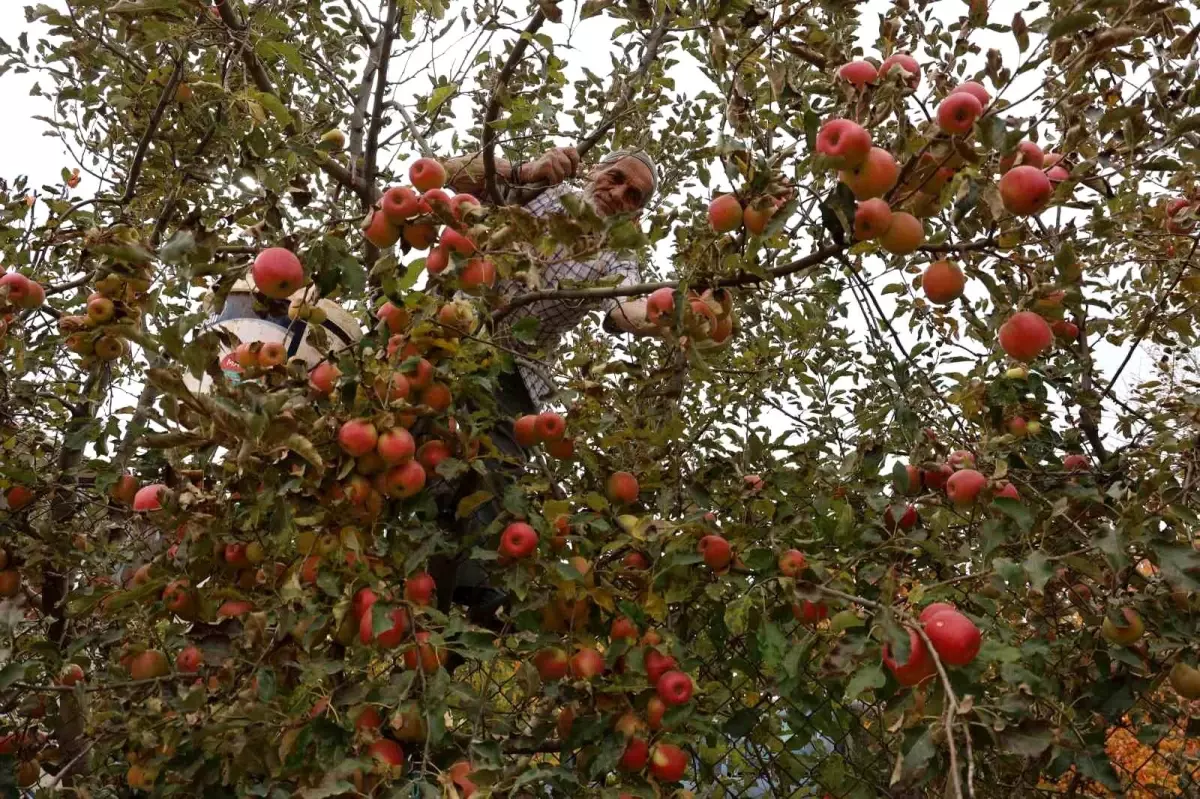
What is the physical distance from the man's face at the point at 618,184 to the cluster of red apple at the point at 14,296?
1.60m

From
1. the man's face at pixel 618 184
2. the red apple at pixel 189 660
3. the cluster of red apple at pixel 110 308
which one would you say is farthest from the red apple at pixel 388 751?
the man's face at pixel 618 184

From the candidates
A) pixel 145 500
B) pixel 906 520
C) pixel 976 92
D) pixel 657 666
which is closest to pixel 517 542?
pixel 657 666

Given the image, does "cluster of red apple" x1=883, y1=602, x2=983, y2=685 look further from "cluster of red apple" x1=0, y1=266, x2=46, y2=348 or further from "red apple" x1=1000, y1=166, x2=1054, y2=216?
"cluster of red apple" x1=0, y1=266, x2=46, y2=348

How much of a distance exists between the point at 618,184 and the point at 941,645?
6.50 feet

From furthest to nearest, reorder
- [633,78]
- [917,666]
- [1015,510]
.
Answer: [633,78]
[1015,510]
[917,666]

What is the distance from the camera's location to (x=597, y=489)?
7.67 feet

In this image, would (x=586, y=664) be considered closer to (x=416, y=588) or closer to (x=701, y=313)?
(x=416, y=588)

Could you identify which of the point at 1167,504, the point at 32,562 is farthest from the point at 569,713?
the point at 32,562

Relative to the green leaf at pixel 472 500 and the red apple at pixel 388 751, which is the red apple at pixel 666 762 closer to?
the red apple at pixel 388 751

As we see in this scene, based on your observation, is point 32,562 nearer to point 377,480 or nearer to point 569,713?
point 377,480

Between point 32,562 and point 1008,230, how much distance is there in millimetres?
2314

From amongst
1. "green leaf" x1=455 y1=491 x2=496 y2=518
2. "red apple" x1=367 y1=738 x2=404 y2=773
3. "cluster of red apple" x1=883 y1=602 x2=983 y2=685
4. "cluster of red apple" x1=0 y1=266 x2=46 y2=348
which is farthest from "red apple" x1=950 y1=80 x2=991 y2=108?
"cluster of red apple" x1=0 y1=266 x2=46 y2=348

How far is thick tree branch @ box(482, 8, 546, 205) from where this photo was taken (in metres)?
2.29

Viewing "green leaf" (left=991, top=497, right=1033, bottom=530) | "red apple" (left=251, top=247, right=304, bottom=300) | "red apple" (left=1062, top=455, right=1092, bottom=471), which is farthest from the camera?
"red apple" (left=1062, top=455, right=1092, bottom=471)
